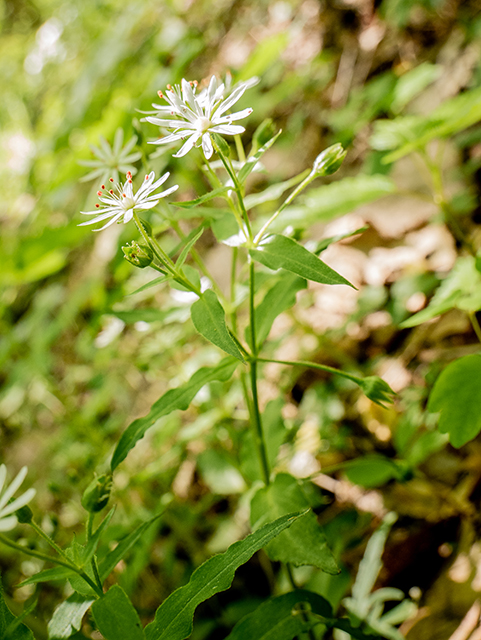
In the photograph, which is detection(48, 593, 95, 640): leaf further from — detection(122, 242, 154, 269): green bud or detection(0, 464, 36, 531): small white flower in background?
detection(122, 242, 154, 269): green bud

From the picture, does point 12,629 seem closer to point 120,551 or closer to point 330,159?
point 120,551

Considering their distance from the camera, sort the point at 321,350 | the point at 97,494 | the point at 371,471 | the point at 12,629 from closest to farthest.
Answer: the point at 12,629, the point at 97,494, the point at 371,471, the point at 321,350

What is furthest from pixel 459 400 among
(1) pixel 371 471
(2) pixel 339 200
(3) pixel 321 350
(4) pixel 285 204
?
(3) pixel 321 350

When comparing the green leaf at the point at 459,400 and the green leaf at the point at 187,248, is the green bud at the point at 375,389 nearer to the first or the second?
the green leaf at the point at 459,400

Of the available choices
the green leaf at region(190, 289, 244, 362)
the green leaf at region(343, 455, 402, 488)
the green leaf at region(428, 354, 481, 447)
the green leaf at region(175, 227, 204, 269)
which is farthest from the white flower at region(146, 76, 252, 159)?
the green leaf at region(343, 455, 402, 488)

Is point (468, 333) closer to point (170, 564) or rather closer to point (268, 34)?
point (170, 564)

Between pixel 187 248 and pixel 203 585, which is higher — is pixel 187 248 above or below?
above

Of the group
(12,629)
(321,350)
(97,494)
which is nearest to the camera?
(12,629)
